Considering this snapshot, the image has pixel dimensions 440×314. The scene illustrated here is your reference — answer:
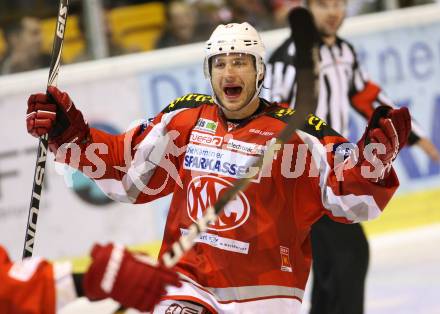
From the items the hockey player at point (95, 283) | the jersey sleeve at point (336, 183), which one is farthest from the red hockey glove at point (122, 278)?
the jersey sleeve at point (336, 183)

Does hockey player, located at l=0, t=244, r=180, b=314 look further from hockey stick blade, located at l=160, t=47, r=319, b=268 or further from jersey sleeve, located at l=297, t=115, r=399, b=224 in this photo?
jersey sleeve, located at l=297, t=115, r=399, b=224

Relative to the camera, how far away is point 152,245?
576 cm

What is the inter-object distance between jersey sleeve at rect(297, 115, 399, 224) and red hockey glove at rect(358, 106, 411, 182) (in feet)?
0.16

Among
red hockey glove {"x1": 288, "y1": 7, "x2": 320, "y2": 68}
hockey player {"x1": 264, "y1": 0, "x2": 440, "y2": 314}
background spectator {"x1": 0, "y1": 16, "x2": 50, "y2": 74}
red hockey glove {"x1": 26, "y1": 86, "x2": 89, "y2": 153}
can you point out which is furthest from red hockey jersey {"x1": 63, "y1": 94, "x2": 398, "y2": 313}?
background spectator {"x1": 0, "y1": 16, "x2": 50, "y2": 74}

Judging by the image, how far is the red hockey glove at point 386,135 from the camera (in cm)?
296

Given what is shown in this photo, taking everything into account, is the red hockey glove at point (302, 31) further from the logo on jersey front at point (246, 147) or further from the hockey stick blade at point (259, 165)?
the logo on jersey front at point (246, 147)

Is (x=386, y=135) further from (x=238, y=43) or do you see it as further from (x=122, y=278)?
(x=122, y=278)

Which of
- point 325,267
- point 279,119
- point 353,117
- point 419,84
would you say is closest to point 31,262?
point 279,119

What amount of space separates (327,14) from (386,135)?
2.06m

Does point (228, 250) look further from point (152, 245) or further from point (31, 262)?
point (152, 245)

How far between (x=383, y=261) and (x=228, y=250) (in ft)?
8.76

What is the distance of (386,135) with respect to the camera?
296cm

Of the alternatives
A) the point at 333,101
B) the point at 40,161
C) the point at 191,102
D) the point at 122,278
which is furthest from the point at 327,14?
the point at 122,278

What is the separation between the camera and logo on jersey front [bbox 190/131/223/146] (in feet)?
10.7
